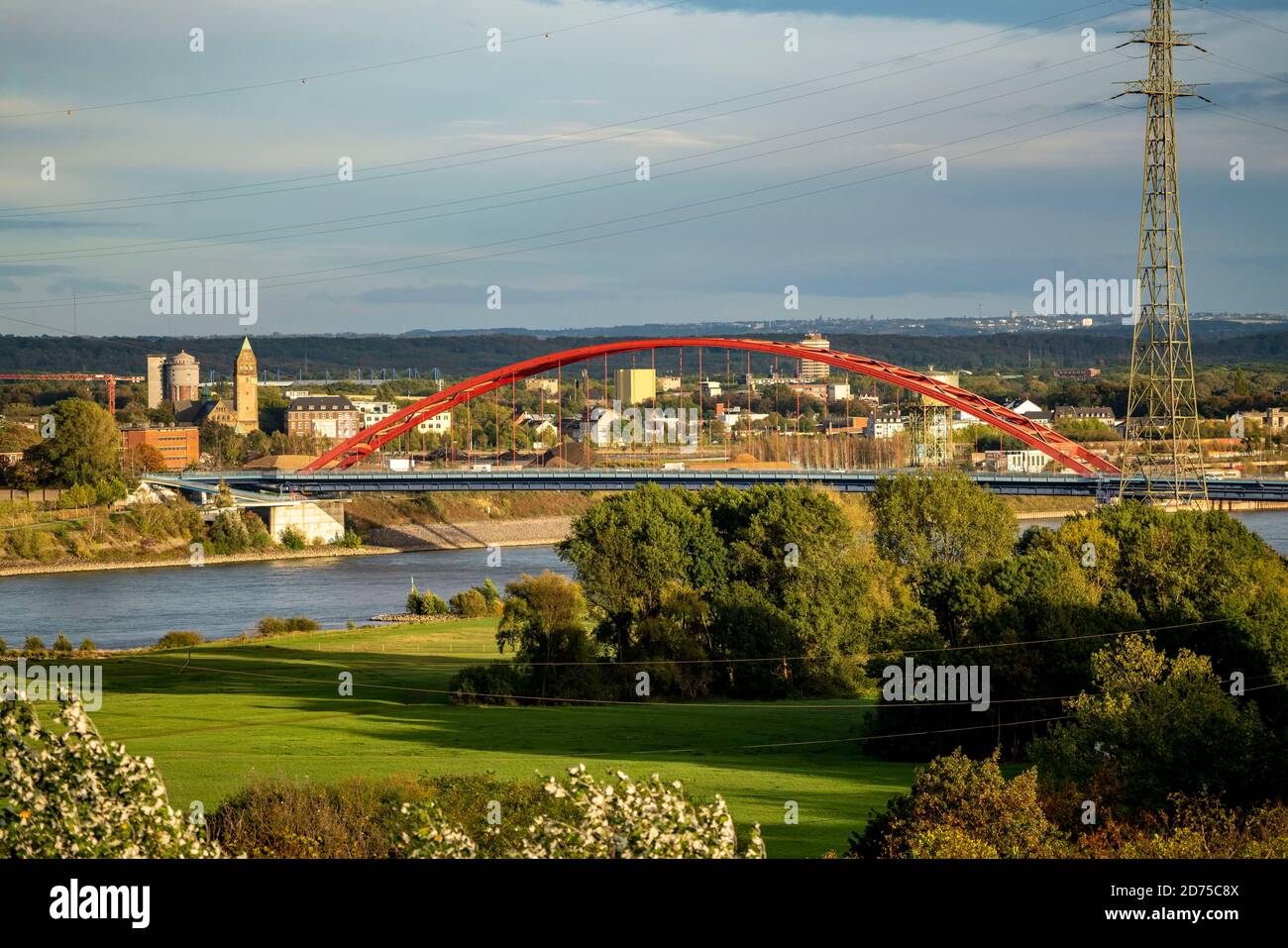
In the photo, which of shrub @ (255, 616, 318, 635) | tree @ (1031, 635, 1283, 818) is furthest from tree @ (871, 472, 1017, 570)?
tree @ (1031, 635, 1283, 818)

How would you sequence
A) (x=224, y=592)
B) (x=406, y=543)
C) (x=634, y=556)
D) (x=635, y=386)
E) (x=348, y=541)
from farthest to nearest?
1. (x=635, y=386)
2. (x=406, y=543)
3. (x=348, y=541)
4. (x=224, y=592)
5. (x=634, y=556)

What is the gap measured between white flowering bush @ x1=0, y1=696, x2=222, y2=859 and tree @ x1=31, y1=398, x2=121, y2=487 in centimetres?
5064

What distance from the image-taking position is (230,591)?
40406mm

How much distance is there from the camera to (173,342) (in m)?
179

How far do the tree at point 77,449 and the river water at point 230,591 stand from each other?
8765mm

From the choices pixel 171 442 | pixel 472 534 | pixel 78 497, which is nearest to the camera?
pixel 78 497

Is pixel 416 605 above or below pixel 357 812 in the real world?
below

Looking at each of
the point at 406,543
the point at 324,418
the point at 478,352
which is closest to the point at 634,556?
the point at 406,543

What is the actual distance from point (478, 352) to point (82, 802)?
180 meters

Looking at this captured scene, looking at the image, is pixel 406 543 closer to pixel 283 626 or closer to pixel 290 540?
pixel 290 540

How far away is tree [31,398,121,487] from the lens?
54688mm

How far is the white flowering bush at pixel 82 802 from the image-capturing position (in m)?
6.06

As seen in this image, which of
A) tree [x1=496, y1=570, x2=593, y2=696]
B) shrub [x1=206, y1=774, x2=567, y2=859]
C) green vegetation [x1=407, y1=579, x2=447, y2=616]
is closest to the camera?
shrub [x1=206, y1=774, x2=567, y2=859]

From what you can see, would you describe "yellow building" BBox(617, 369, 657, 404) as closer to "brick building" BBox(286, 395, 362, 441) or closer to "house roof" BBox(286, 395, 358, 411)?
"brick building" BBox(286, 395, 362, 441)
